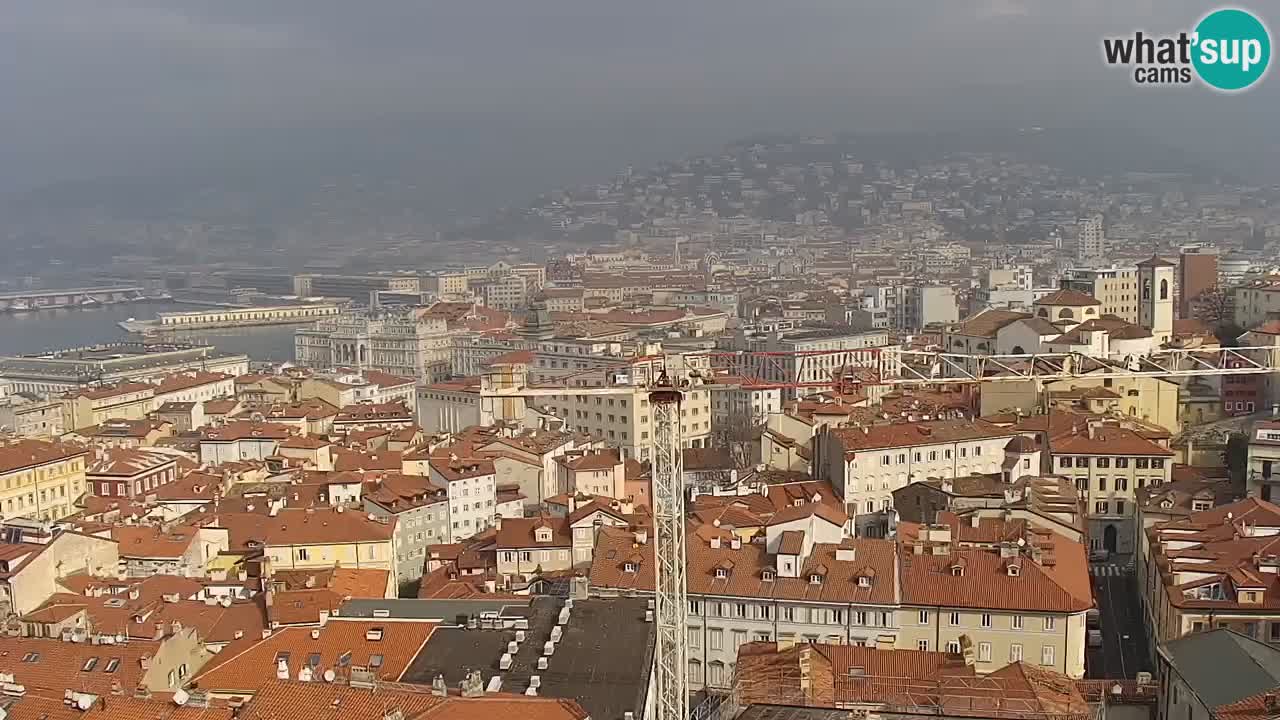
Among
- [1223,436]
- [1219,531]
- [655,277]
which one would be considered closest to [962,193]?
[655,277]

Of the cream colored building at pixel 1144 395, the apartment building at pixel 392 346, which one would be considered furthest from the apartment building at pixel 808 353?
the apartment building at pixel 392 346

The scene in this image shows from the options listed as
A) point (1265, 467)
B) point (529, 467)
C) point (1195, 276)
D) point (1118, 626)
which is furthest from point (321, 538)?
point (1195, 276)

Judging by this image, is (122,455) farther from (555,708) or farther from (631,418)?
(555,708)

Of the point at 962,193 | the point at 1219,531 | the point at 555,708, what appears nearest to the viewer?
the point at 555,708

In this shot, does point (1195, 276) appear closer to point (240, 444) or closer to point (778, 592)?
point (240, 444)

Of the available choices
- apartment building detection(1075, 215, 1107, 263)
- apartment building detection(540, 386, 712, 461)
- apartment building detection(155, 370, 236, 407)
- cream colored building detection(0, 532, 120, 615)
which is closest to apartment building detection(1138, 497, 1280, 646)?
cream colored building detection(0, 532, 120, 615)
